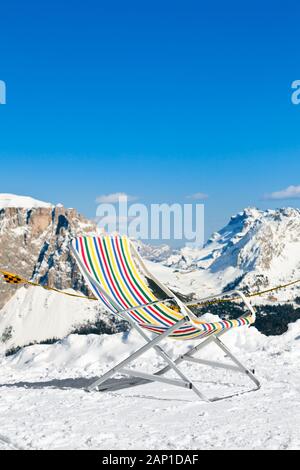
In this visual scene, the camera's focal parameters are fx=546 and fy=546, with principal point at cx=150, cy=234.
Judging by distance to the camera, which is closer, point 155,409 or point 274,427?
point 274,427

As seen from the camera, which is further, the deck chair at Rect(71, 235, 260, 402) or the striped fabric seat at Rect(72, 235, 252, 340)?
the striped fabric seat at Rect(72, 235, 252, 340)

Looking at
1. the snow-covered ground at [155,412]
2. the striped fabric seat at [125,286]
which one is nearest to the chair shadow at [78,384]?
the snow-covered ground at [155,412]

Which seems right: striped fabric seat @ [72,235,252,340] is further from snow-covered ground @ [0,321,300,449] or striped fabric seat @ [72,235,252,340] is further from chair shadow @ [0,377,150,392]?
chair shadow @ [0,377,150,392]

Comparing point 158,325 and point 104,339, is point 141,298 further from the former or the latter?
point 104,339

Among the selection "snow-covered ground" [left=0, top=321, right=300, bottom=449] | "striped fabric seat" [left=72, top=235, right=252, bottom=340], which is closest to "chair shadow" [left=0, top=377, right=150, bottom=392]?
"snow-covered ground" [left=0, top=321, right=300, bottom=449]
